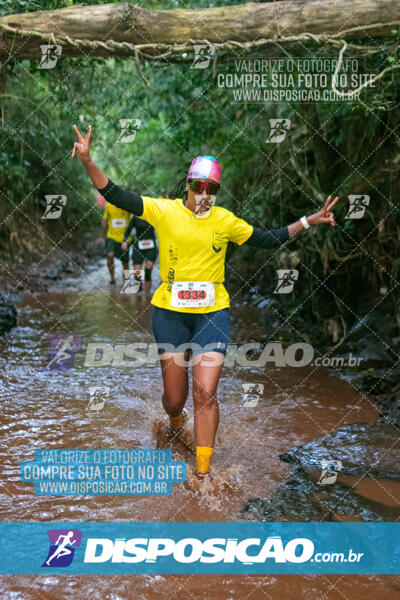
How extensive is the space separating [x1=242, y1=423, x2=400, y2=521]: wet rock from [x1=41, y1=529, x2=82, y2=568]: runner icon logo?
3.28 ft

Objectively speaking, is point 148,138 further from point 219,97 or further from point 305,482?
point 305,482

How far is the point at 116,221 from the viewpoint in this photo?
436 inches

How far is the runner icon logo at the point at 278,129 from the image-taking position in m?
7.83

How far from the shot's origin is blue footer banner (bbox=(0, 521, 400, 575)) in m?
3.25

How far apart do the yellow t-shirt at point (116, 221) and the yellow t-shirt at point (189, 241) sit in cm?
695

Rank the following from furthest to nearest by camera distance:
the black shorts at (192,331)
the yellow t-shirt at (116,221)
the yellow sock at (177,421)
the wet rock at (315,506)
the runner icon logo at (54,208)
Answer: the yellow t-shirt at (116,221), the runner icon logo at (54,208), the yellow sock at (177,421), the black shorts at (192,331), the wet rock at (315,506)

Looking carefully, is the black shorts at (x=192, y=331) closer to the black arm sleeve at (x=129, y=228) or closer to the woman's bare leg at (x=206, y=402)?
the woman's bare leg at (x=206, y=402)

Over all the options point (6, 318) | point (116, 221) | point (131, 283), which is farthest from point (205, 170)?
point (131, 283)

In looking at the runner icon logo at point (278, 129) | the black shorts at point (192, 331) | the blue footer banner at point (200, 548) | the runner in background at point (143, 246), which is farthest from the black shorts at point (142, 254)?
the blue footer banner at point (200, 548)

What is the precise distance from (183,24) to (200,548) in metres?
4.64

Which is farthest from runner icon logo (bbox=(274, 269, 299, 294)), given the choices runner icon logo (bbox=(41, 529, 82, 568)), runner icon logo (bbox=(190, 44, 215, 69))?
runner icon logo (bbox=(41, 529, 82, 568))

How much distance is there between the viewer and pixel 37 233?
47.4 ft

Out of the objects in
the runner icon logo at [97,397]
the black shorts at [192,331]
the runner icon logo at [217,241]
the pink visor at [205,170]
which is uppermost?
the pink visor at [205,170]

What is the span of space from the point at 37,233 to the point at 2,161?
4765 millimetres
